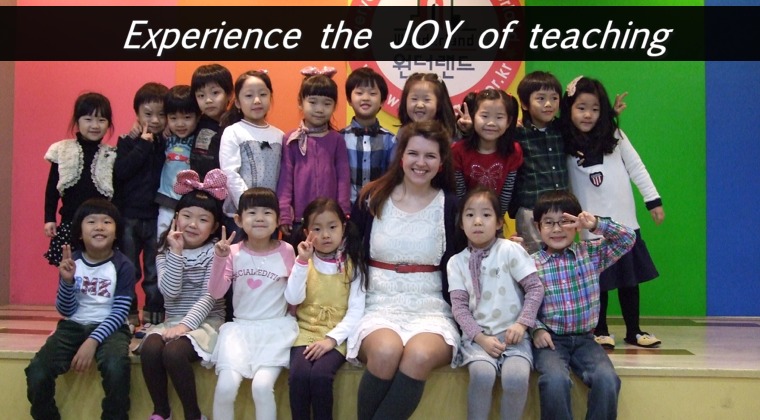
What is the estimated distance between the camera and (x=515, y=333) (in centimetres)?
252

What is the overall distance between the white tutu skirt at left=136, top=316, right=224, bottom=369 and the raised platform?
86mm

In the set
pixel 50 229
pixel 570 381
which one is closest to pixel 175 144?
pixel 50 229

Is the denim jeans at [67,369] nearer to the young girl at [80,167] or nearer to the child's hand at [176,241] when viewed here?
the child's hand at [176,241]

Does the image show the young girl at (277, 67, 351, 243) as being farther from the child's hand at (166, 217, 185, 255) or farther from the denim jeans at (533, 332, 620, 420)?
the denim jeans at (533, 332, 620, 420)

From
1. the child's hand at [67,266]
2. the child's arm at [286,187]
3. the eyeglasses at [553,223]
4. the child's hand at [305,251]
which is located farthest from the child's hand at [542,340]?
the child's hand at [67,266]

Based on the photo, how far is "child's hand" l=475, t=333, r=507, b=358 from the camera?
2516 millimetres

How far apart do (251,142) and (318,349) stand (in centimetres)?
104

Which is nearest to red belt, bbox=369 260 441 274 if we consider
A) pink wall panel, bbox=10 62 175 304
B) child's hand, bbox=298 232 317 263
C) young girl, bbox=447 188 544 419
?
young girl, bbox=447 188 544 419

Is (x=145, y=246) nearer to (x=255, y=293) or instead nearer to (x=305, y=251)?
(x=255, y=293)

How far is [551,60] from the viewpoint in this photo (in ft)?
13.8

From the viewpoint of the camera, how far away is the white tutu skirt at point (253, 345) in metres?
2.59

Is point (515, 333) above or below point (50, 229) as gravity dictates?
below

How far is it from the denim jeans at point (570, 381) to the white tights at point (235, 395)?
92 cm

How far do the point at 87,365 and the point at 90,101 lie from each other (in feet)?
3.98
